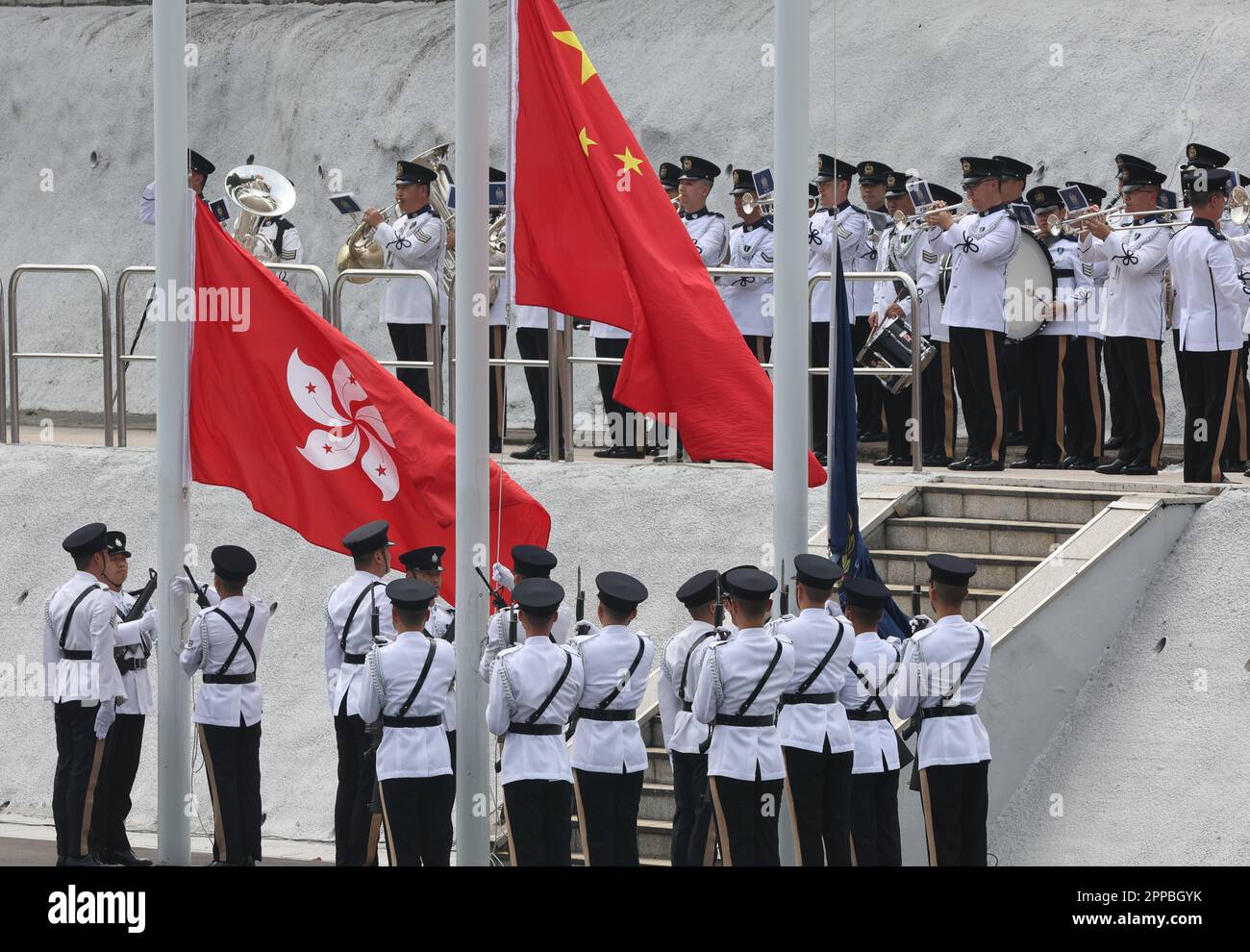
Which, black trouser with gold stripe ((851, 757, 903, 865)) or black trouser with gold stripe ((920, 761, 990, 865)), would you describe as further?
black trouser with gold stripe ((851, 757, 903, 865))

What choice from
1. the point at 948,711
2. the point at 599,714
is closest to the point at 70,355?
the point at 599,714

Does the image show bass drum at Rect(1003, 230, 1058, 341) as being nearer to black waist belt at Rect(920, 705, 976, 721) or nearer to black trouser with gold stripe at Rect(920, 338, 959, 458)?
black trouser with gold stripe at Rect(920, 338, 959, 458)

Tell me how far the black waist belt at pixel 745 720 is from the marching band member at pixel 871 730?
0.46 meters

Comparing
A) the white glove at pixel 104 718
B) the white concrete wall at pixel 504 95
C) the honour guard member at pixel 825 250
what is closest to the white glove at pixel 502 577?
the white glove at pixel 104 718

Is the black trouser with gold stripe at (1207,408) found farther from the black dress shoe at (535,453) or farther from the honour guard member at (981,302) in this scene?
the black dress shoe at (535,453)

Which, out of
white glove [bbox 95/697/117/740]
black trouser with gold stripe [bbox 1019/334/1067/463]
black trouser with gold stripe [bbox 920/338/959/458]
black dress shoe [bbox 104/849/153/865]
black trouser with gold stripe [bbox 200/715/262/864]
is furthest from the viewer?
black trouser with gold stripe [bbox 920/338/959/458]

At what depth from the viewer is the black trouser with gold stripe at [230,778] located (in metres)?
10.5

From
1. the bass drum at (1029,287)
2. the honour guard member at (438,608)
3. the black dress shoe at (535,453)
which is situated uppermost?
the bass drum at (1029,287)

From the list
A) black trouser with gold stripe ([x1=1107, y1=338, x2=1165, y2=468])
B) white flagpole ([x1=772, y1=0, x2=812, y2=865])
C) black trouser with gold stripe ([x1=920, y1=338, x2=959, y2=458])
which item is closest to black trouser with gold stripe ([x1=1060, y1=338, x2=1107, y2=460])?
black trouser with gold stripe ([x1=1107, y1=338, x2=1165, y2=468])

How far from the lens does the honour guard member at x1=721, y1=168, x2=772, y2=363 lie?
14758 millimetres

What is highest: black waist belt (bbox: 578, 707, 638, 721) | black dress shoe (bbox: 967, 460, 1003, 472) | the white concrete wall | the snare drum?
the white concrete wall

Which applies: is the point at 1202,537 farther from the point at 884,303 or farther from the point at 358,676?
the point at 358,676

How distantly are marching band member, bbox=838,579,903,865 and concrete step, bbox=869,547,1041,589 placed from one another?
247cm
